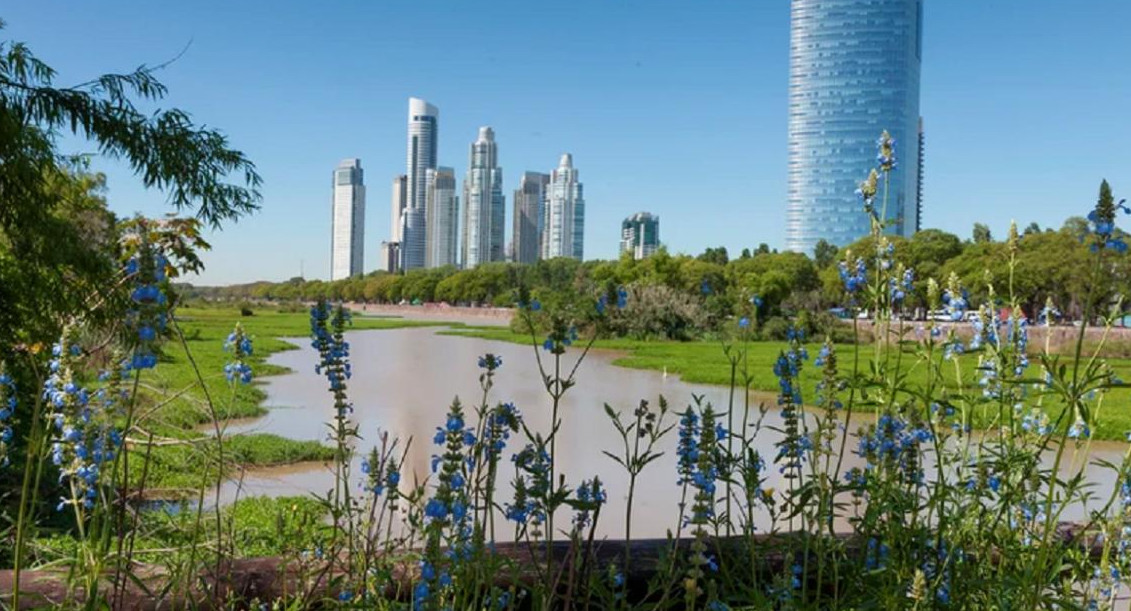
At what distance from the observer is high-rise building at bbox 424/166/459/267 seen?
118062 millimetres

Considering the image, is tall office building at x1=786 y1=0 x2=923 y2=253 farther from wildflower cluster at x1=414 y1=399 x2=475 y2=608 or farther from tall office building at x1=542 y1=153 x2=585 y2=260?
wildflower cluster at x1=414 y1=399 x2=475 y2=608

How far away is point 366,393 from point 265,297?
284ft

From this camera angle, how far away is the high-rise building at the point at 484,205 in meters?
107

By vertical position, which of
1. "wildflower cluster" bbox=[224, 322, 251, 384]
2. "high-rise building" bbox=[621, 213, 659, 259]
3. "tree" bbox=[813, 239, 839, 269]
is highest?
"high-rise building" bbox=[621, 213, 659, 259]

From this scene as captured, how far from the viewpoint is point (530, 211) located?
115 meters

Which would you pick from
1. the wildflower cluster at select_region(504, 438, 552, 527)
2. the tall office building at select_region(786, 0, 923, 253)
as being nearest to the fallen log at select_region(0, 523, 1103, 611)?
the wildflower cluster at select_region(504, 438, 552, 527)

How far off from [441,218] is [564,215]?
71.9 feet

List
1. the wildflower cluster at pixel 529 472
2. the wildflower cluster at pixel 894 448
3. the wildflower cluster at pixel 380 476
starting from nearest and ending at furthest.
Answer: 1. the wildflower cluster at pixel 529 472
2. the wildflower cluster at pixel 380 476
3. the wildflower cluster at pixel 894 448

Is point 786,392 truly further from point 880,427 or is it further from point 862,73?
point 862,73

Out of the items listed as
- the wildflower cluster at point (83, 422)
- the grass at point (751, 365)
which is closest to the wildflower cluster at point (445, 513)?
the wildflower cluster at point (83, 422)

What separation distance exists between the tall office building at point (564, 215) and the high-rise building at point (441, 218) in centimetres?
1472

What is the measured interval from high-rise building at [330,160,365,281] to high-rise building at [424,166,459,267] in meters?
11.8

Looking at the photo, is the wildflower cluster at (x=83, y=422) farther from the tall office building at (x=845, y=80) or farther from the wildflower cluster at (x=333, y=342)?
the tall office building at (x=845, y=80)

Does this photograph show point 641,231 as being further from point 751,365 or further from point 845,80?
point 751,365
